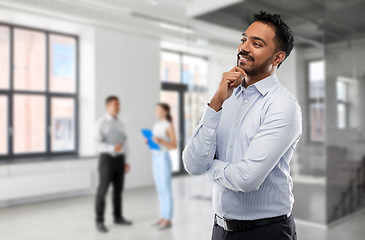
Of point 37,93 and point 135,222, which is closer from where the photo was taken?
point 135,222

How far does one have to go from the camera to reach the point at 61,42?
6.32 meters

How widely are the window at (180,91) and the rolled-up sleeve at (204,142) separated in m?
4.04

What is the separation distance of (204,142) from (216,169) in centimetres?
12

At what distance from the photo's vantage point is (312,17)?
4.28m

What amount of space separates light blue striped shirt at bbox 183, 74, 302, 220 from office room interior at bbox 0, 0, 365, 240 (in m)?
2.50

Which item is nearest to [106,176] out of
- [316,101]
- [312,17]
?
[316,101]

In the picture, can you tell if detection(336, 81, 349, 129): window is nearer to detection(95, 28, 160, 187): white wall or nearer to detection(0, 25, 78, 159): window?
detection(95, 28, 160, 187): white wall

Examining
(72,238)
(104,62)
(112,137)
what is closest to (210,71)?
(112,137)

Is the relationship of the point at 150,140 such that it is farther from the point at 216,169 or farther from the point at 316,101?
the point at 216,169

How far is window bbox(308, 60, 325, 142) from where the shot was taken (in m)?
4.46

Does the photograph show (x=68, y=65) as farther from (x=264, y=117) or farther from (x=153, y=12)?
(x=264, y=117)

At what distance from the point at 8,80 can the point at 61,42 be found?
4.11 feet

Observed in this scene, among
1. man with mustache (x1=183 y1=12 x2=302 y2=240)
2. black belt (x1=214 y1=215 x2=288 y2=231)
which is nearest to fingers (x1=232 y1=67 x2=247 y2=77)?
Answer: man with mustache (x1=183 y1=12 x2=302 y2=240)

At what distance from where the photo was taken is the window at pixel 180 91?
5.31m
